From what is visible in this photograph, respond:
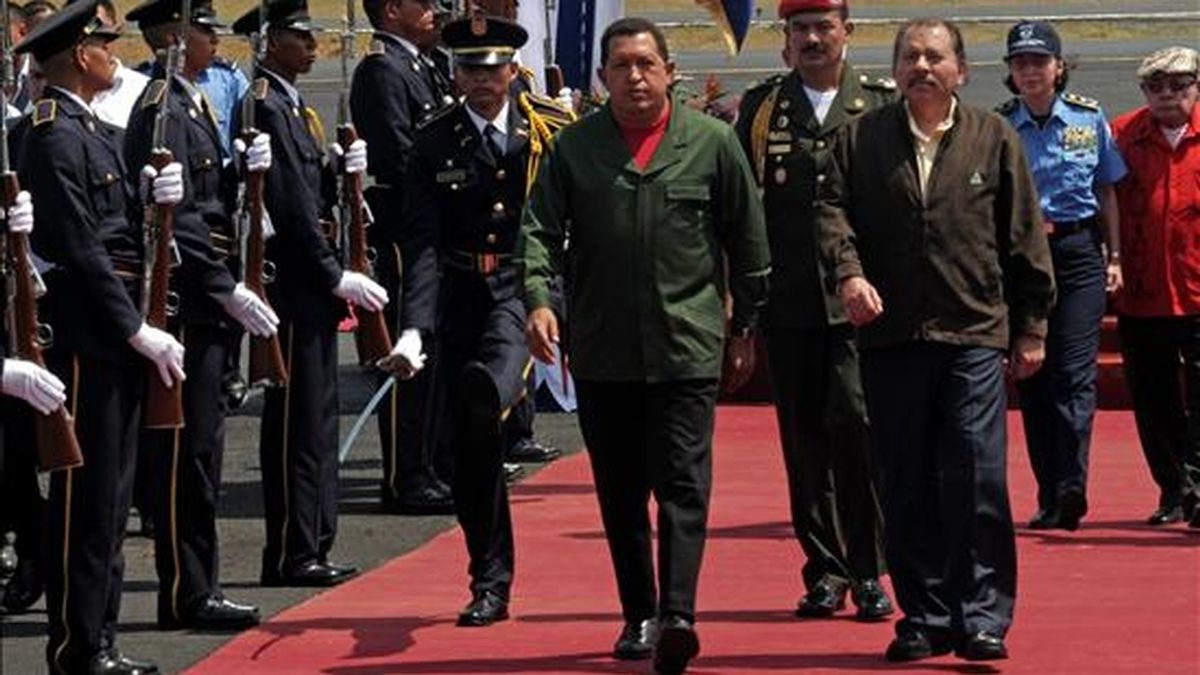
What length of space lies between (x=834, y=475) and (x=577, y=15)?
620cm

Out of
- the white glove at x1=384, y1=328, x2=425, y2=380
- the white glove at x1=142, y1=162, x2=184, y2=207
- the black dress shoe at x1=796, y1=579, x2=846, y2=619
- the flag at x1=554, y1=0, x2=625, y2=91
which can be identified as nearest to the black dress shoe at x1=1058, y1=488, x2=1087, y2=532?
the black dress shoe at x1=796, y1=579, x2=846, y2=619

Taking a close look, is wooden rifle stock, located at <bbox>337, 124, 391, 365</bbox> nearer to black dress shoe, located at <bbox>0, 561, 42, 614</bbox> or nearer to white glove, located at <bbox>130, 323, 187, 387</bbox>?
black dress shoe, located at <bbox>0, 561, 42, 614</bbox>

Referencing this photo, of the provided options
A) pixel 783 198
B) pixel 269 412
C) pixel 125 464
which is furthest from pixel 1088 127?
pixel 125 464

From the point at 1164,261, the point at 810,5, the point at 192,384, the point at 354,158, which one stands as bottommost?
the point at 1164,261

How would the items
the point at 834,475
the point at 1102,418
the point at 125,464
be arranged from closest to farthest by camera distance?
the point at 125,464 → the point at 834,475 → the point at 1102,418

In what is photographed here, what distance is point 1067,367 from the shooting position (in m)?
13.7

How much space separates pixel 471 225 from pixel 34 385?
265 cm

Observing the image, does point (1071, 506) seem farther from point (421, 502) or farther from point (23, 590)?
point (23, 590)

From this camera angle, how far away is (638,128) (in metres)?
10.8

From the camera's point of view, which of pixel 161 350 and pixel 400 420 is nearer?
pixel 161 350

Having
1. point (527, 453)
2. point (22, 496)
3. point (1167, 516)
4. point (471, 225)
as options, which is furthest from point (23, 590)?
point (1167, 516)

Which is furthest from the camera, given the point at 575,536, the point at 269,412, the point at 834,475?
the point at 575,536

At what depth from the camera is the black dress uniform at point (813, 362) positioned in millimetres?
11453

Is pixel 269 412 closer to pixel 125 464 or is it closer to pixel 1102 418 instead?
pixel 125 464
